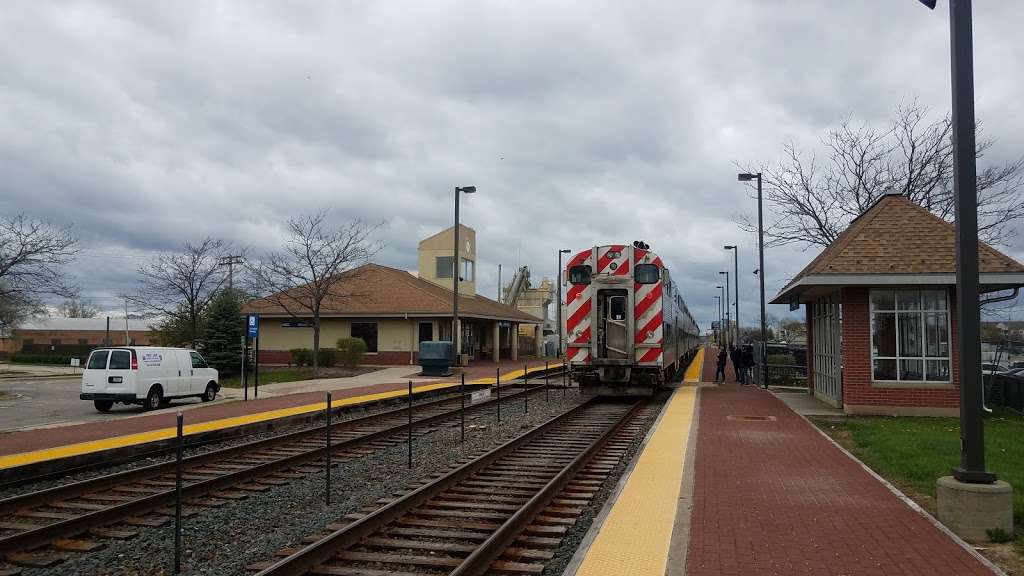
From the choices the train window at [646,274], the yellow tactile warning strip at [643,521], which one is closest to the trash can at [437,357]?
the train window at [646,274]

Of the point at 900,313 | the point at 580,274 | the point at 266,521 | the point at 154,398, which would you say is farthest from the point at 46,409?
the point at 900,313

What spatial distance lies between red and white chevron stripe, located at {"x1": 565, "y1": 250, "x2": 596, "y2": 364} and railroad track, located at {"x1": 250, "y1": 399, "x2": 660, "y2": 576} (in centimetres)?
647

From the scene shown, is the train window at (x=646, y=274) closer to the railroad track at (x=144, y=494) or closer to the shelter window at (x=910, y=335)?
the shelter window at (x=910, y=335)

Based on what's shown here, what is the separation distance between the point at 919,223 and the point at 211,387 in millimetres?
19223

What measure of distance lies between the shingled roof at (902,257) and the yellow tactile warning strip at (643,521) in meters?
6.11

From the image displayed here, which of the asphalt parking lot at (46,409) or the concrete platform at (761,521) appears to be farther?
the asphalt parking lot at (46,409)

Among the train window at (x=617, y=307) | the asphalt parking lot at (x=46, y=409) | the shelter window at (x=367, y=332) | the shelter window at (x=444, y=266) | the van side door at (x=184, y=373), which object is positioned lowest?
the asphalt parking lot at (x=46, y=409)

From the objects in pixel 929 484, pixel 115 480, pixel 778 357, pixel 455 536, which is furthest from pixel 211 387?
pixel 778 357

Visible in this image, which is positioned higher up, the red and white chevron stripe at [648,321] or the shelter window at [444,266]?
the shelter window at [444,266]

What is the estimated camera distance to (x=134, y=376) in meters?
17.5

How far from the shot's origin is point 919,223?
15930 mm

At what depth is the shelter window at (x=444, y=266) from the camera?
47719 mm

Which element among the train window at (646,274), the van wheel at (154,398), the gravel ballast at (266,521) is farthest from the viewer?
the van wheel at (154,398)

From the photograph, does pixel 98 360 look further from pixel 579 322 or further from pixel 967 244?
pixel 967 244
